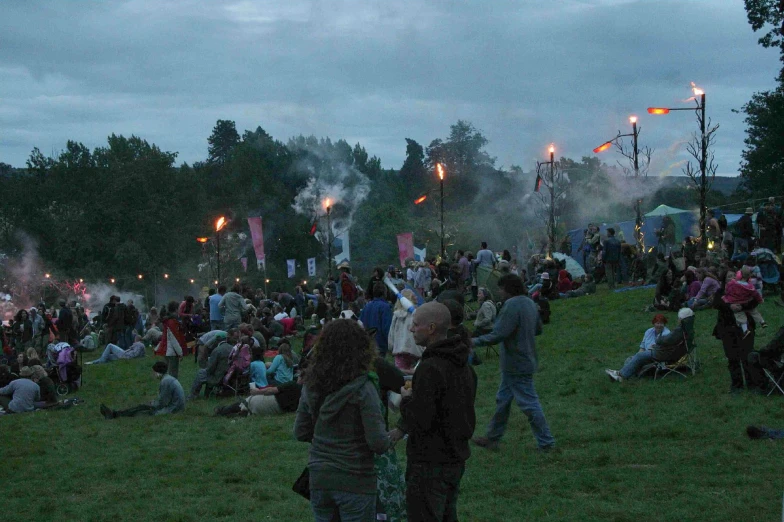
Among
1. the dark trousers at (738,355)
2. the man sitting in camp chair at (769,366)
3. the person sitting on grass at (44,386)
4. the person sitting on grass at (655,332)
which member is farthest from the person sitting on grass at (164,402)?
the man sitting in camp chair at (769,366)

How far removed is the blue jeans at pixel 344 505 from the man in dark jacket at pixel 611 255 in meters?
20.2

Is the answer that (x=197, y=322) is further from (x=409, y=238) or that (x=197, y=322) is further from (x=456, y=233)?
(x=456, y=233)

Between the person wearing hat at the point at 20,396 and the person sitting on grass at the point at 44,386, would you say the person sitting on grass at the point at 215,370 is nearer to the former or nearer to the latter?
the person sitting on grass at the point at 44,386

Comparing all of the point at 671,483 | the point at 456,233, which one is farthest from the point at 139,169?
the point at 671,483

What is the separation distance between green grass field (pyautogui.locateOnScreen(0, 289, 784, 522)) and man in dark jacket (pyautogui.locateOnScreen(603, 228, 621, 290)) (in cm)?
867

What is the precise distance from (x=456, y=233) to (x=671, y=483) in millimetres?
54820

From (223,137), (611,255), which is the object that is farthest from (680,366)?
(223,137)

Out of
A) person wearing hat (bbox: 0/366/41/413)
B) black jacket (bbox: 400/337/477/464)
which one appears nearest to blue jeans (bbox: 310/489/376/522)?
black jacket (bbox: 400/337/477/464)

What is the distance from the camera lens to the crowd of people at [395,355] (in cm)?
441

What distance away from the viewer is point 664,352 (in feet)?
42.2

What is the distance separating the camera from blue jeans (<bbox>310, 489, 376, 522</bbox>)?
4340 mm

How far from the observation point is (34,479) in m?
9.57

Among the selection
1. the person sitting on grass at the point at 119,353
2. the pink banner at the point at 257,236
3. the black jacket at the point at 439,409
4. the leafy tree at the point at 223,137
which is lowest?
the person sitting on grass at the point at 119,353

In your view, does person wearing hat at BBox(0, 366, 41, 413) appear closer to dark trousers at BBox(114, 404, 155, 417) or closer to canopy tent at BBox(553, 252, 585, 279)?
dark trousers at BBox(114, 404, 155, 417)
